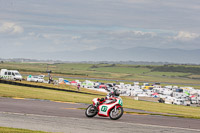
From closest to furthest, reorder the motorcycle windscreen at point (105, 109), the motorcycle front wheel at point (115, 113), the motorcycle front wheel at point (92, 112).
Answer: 1. the motorcycle front wheel at point (115, 113)
2. the motorcycle windscreen at point (105, 109)
3. the motorcycle front wheel at point (92, 112)

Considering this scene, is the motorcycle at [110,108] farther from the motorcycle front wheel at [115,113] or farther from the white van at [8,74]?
the white van at [8,74]

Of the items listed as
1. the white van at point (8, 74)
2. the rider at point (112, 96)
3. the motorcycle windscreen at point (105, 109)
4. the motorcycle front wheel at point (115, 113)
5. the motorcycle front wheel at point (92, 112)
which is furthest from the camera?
the white van at point (8, 74)

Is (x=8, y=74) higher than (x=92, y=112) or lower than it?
higher

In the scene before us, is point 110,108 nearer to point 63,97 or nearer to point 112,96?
point 112,96

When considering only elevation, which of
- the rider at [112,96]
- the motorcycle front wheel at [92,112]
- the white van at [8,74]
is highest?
the white van at [8,74]

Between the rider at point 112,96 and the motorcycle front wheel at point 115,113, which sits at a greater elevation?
the rider at point 112,96

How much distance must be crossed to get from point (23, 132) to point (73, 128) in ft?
7.57

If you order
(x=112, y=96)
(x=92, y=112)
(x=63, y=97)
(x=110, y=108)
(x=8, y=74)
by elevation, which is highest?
(x=8, y=74)

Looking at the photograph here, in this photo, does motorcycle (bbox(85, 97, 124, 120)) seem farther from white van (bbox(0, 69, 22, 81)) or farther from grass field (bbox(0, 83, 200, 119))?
white van (bbox(0, 69, 22, 81))

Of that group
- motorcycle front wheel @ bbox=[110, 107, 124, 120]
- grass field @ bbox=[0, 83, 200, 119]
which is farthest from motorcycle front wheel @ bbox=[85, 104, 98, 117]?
grass field @ bbox=[0, 83, 200, 119]

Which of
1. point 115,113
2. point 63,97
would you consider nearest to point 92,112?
point 115,113

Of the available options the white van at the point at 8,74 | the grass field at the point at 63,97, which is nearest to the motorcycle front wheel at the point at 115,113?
the grass field at the point at 63,97

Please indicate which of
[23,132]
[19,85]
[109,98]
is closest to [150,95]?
[19,85]

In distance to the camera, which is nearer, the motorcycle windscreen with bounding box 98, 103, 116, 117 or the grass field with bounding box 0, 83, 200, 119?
the motorcycle windscreen with bounding box 98, 103, 116, 117
